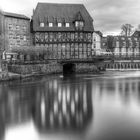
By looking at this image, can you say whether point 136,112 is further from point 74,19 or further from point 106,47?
point 106,47

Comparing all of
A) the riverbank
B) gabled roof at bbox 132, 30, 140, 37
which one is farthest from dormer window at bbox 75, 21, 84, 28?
gabled roof at bbox 132, 30, 140, 37

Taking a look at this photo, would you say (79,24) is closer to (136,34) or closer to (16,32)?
(16,32)

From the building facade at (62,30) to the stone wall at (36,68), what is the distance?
4.37 m

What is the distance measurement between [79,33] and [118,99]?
35.6 metres

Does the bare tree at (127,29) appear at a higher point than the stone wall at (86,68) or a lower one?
higher

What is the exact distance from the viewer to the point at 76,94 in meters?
24.6

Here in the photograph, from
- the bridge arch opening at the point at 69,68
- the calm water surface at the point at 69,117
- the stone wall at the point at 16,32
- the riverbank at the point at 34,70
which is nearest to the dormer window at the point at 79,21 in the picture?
the bridge arch opening at the point at 69,68

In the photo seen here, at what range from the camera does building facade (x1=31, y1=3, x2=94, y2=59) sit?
2104 inches

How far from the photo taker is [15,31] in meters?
52.6

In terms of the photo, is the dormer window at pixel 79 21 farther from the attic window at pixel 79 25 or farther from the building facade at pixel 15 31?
the building facade at pixel 15 31

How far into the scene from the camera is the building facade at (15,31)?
168 feet

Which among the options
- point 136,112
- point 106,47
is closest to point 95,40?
point 106,47

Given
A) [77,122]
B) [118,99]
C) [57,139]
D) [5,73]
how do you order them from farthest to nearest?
1. [5,73]
2. [118,99]
3. [77,122]
4. [57,139]

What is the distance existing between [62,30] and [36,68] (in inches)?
517
